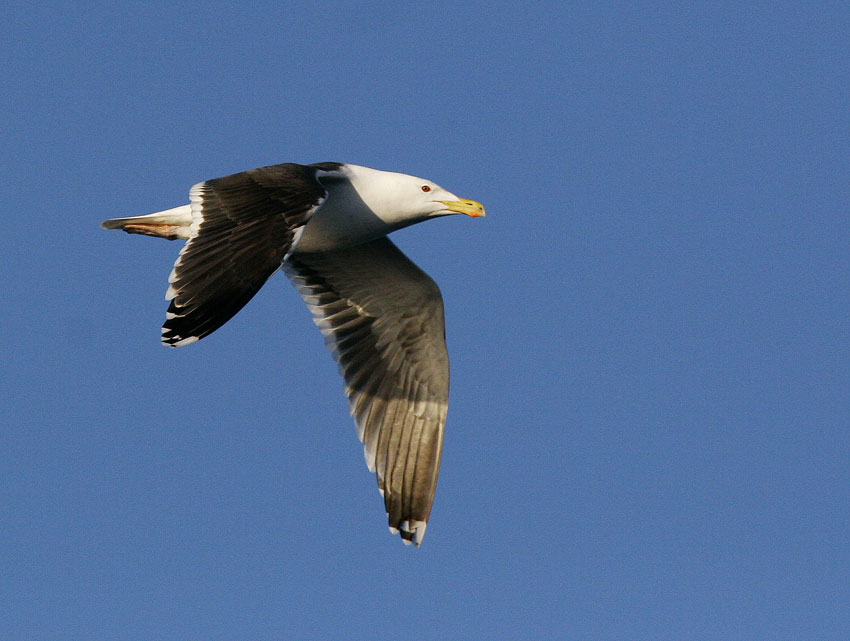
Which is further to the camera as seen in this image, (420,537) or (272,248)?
(420,537)

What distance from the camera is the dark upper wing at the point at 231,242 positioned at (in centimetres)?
859

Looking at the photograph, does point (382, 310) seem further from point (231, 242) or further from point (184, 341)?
point (184, 341)

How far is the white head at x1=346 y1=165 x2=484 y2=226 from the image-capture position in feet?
37.2

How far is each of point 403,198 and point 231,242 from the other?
2626mm

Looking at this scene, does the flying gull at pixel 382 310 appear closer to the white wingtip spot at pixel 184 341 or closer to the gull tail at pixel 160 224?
the gull tail at pixel 160 224

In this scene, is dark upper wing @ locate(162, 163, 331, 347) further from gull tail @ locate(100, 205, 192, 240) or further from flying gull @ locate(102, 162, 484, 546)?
gull tail @ locate(100, 205, 192, 240)

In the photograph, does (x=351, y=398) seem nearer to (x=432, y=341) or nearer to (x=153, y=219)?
(x=432, y=341)

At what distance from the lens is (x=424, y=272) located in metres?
12.2

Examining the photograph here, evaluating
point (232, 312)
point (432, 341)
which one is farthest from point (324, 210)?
point (232, 312)

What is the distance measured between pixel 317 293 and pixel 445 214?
5.82 feet

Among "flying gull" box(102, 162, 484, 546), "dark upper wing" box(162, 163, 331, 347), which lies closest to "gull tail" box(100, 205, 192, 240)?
"flying gull" box(102, 162, 484, 546)

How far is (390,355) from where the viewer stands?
12523mm

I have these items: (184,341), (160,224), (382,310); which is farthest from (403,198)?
(184,341)

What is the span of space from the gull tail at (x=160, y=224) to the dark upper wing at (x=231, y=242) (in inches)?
41.6
